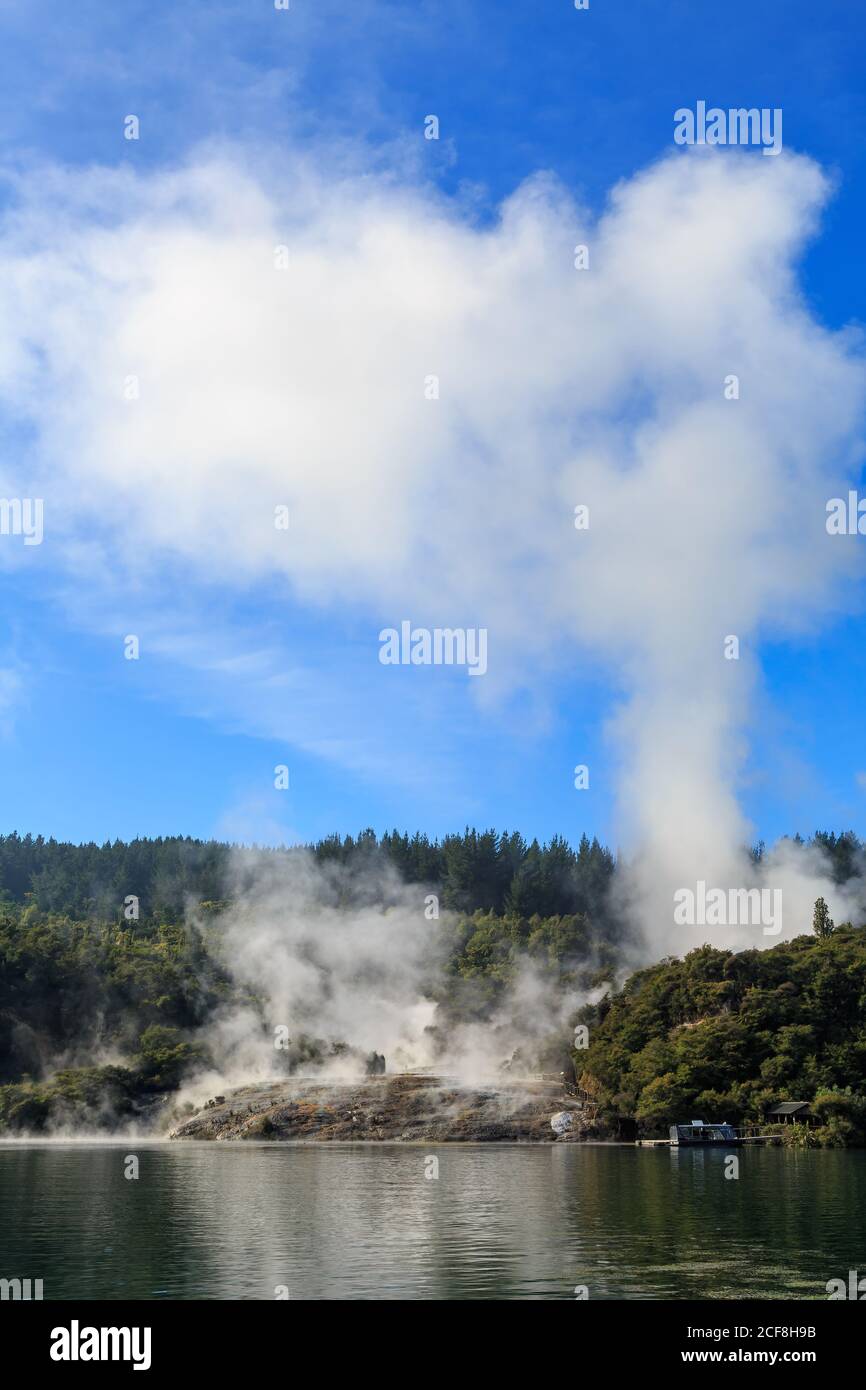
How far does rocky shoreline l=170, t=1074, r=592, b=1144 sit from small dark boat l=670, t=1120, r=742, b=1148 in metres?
16.2

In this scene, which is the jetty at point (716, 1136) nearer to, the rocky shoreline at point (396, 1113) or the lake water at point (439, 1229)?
the rocky shoreline at point (396, 1113)

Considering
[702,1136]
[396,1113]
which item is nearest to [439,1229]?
[702,1136]

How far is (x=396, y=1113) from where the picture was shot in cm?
16612

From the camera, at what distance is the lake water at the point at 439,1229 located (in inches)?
2074

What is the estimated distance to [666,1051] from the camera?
6255 inches

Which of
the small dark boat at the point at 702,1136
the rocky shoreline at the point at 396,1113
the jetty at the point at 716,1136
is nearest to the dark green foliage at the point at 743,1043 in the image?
the jetty at the point at 716,1136

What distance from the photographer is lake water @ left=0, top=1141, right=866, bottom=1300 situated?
173 ft

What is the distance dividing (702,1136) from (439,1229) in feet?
275

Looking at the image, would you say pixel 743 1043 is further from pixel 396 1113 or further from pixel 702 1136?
pixel 396 1113

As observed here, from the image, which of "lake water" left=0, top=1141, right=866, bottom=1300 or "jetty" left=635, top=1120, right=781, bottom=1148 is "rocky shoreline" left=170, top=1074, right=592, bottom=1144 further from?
"lake water" left=0, top=1141, right=866, bottom=1300

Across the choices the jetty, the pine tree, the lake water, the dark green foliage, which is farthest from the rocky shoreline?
the pine tree
